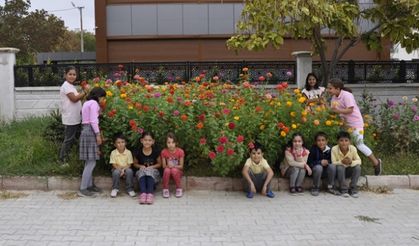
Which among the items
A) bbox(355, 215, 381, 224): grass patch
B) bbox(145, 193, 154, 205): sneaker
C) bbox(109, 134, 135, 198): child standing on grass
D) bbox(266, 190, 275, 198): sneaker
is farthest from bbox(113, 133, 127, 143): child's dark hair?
bbox(355, 215, 381, 224): grass patch

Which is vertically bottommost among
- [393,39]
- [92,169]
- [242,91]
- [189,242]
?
[189,242]

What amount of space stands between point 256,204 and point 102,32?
10.7 meters

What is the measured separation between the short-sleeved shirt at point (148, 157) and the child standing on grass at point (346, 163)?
2496 mm

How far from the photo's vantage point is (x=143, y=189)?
6.50 meters

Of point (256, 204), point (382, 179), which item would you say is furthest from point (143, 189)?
point (382, 179)

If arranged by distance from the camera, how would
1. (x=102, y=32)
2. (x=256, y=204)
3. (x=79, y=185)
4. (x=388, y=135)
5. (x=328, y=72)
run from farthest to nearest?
1. (x=102, y=32)
2. (x=328, y=72)
3. (x=388, y=135)
4. (x=79, y=185)
5. (x=256, y=204)

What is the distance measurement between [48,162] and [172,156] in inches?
80.0

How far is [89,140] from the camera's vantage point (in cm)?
662

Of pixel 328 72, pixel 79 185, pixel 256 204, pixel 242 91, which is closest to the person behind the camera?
pixel 256 204

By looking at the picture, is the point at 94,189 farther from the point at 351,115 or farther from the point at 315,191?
the point at 351,115

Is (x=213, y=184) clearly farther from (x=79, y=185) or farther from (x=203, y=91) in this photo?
(x=79, y=185)

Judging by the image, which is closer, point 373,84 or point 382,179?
point 382,179

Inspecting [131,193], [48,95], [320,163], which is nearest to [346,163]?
[320,163]

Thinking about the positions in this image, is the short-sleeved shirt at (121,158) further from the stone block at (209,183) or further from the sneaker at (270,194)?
the sneaker at (270,194)
